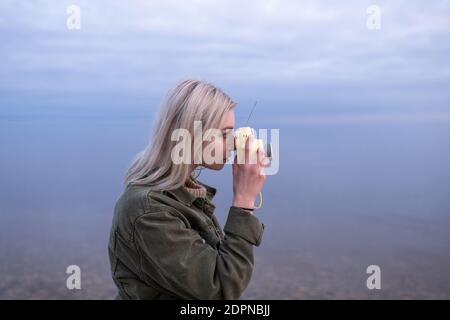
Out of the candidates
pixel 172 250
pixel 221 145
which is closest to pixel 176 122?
pixel 221 145

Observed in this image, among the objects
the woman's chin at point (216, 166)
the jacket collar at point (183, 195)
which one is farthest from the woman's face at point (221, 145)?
the jacket collar at point (183, 195)

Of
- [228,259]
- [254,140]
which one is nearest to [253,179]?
[254,140]

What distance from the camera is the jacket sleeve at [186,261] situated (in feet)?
4.44

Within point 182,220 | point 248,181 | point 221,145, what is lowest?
point 182,220

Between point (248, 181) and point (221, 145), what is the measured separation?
143 millimetres

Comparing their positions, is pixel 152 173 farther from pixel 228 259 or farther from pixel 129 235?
pixel 228 259

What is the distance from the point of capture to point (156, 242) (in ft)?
4.47

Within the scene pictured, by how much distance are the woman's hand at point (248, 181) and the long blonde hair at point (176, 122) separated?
0.15m

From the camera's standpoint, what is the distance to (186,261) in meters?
1.35

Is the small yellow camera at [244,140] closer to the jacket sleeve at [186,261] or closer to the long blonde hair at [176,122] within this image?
the long blonde hair at [176,122]

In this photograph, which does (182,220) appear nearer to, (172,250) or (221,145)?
(172,250)

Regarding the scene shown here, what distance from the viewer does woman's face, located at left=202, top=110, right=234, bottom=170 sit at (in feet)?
4.91
